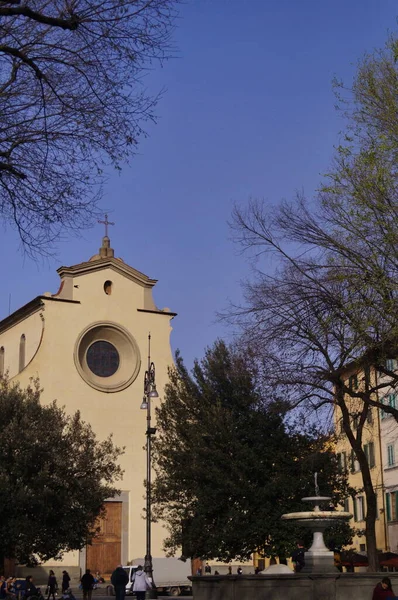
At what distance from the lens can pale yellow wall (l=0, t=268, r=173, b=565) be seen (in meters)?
43.2

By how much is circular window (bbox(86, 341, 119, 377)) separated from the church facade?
49mm

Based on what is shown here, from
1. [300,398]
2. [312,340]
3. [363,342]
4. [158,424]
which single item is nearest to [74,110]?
[363,342]

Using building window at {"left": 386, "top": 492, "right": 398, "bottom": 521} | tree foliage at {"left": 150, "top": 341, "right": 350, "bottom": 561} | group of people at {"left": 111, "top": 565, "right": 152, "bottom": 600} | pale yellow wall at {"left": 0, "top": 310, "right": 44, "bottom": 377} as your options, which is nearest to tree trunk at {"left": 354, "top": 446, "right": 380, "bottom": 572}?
tree foliage at {"left": 150, "top": 341, "right": 350, "bottom": 561}

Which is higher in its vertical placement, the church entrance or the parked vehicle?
the church entrance

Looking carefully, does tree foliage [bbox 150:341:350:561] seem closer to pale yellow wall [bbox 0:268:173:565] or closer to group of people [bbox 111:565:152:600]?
group of people [bbox 111:565:152:600]

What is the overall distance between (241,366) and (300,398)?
927cm

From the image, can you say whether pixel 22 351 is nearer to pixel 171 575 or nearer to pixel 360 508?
pixel 171 575

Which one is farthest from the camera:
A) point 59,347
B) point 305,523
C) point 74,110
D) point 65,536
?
point 59,347

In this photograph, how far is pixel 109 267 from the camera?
153 feet

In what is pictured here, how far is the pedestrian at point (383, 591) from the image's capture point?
16.3 meters

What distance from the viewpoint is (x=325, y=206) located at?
2025cm

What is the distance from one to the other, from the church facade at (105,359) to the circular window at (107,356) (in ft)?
0.16

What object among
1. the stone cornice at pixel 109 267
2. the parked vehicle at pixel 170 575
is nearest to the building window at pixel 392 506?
the parked vehicle at pixel 170 575

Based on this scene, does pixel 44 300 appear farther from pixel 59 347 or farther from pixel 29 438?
pixel 29 438
